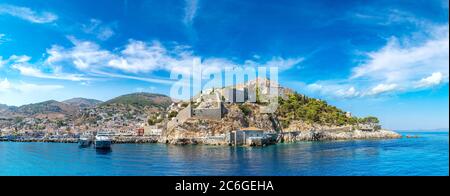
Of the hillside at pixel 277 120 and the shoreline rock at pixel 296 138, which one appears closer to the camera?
the shoreline rock at pixel 296 138

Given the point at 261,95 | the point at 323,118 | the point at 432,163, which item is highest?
the point at 261,95

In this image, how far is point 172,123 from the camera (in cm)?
6462

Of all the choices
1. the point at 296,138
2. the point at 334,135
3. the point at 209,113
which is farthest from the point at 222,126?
the point at 334,135

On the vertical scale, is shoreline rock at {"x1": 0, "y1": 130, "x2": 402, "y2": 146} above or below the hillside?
below

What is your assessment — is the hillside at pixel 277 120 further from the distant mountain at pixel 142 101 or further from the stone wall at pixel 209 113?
the distant mountain at pixel 142 101

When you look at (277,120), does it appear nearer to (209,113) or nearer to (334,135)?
(334,135)

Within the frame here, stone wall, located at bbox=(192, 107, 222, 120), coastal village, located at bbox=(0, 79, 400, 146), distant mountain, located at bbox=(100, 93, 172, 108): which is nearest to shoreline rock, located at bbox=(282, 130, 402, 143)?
coastal village, located at bbox=(0, 79, 400, 146)

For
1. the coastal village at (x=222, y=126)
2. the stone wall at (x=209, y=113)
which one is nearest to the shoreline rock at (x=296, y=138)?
the coastal village at (x=222, y=126)

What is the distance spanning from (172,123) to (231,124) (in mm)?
11639

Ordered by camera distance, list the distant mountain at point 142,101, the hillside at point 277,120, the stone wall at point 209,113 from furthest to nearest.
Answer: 1. the distant mountain at point 142,101
2. the stone wall at point 209,113
3. the hillside at point 277,120

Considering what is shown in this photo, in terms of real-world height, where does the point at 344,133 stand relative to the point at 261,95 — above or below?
below

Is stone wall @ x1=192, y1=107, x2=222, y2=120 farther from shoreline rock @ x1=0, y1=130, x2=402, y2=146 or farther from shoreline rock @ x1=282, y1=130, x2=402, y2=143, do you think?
shoreline rock @ x1=282, y1=130, x2=402, y2=143
